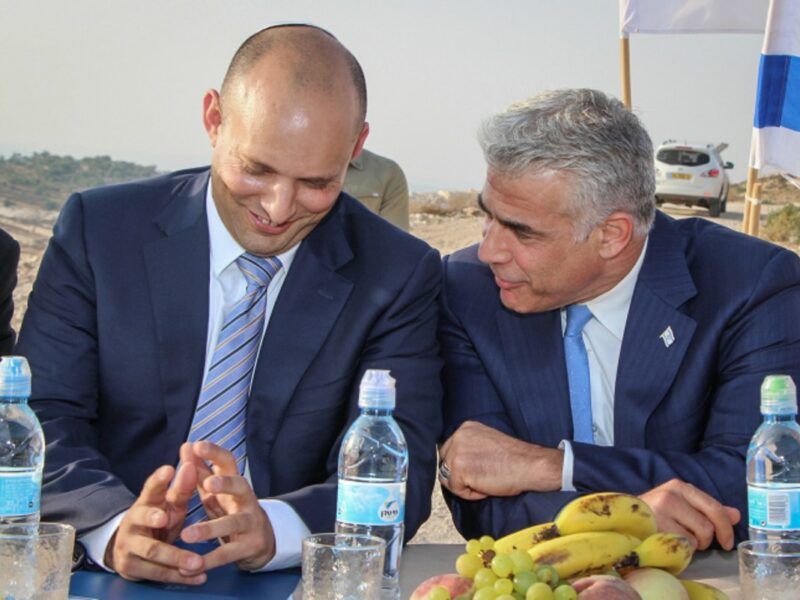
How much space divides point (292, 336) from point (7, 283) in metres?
1.14

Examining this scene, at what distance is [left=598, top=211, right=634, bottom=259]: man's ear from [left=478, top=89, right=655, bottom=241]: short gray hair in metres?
0.04

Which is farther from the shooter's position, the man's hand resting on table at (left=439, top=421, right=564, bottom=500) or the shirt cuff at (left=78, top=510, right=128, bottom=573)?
the man's hand resting on table at (left=439, top=421, right=564, bottom=500)

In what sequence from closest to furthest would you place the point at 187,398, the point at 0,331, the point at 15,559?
the point at 15,559 → the point at 187,398 → the point at 0,331

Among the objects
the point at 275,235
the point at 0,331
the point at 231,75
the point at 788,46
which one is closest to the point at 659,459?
the point at 275,235

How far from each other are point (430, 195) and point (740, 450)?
35.3m

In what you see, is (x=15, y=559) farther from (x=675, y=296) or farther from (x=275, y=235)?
(x=675, y=296)

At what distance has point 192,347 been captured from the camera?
286cm

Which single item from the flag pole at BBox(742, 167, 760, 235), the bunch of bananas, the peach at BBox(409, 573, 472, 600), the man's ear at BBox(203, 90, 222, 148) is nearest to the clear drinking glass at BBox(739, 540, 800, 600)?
the bunch of bananas

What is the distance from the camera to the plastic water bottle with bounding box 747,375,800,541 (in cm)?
217

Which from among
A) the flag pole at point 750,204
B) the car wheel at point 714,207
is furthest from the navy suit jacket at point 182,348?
the car wheel at point 714,207

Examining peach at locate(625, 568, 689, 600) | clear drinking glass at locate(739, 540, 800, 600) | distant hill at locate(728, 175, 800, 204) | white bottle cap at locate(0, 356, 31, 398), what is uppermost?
white bottle cap at locate(0, 356, 31, 398)

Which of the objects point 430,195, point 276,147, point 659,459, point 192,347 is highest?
point 276,147

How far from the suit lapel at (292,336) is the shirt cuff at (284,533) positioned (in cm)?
40

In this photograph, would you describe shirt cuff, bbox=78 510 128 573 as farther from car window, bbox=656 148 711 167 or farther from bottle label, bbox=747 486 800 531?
car window, bbox=656 148 711 167
